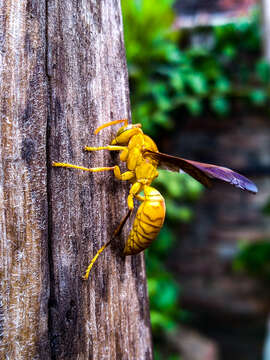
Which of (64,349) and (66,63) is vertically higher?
(66,63)

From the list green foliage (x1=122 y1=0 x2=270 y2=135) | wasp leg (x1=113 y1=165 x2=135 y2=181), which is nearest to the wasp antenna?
wasp leg (x1=113 y1=165 x2=135 y2=181)

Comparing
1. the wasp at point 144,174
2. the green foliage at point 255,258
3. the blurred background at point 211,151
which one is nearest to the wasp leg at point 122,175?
the wasp at point 144,174

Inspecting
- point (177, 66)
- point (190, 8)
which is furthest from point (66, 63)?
point (190, 8)

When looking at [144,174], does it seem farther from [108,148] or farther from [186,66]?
[186,66]

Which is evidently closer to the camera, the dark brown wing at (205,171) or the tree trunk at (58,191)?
the tree trunk at (58,191)

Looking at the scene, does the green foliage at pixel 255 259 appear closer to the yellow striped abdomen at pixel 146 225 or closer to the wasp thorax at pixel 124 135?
the yellow striped abdomen at pixel 146 225

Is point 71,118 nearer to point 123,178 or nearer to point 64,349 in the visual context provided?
point 123,178

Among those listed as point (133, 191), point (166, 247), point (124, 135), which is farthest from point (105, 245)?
point (166, 247)
